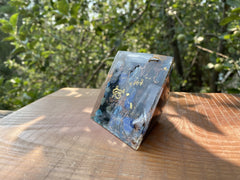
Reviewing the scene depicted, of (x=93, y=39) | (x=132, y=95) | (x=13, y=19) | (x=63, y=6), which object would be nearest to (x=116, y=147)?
(x=132, y=95)

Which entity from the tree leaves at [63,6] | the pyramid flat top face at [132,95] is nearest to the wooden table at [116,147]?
the pyramid flat top face at [132,95]

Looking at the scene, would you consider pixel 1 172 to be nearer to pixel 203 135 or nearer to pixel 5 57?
pixel 203 135

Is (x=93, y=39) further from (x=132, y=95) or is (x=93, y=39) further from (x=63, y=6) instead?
(x=132, y=95)

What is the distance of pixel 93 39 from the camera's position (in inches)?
60.9

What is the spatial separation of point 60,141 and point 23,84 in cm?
102

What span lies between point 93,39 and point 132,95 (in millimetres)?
1224

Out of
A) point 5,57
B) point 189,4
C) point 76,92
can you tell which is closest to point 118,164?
point 76,92

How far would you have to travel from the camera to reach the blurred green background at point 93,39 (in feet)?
3.74

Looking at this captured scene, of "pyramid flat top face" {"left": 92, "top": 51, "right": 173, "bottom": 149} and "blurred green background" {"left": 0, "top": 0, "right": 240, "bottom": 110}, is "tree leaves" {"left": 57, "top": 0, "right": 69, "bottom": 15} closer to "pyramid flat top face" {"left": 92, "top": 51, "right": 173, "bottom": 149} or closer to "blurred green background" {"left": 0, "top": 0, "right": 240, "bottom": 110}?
"blurred green background" {"left": 0, "top": 0, "right": 240, "bottom": 110}

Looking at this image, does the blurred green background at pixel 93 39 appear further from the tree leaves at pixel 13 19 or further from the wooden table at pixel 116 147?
the wooden table at pixel 116 147

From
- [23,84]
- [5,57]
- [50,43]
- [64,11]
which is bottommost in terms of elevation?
[23,84]

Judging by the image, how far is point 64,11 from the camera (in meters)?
0.88

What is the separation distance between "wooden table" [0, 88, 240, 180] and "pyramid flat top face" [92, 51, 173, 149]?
2 centimetres

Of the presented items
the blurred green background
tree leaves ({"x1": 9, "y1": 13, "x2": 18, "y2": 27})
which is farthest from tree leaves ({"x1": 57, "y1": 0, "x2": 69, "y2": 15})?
tree leaves ({"x1": 9, "y1": 13, "x2": 18, "y2": 27})
